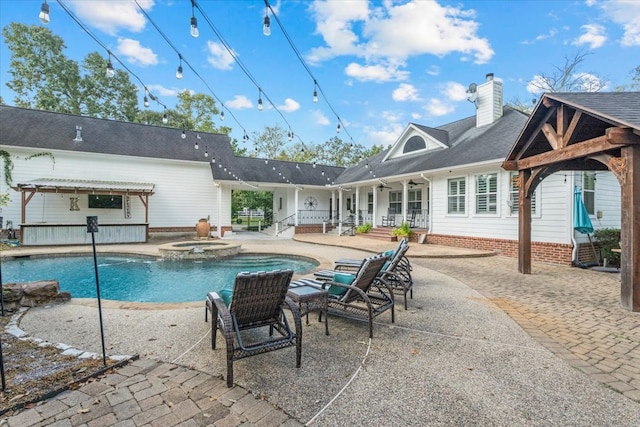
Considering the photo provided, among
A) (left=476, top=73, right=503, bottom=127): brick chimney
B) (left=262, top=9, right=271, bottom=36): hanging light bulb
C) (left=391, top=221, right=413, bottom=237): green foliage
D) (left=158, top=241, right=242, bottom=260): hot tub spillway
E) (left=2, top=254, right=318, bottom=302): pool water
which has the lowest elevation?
(left=2, top=254, right=318, bottom=302): pool water

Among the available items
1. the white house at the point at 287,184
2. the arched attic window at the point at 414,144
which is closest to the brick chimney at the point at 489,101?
the white house at the point at 287,184

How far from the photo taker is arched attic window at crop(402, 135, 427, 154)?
16.0 meters

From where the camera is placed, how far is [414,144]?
16.5 metres

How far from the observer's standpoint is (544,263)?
8.96 m

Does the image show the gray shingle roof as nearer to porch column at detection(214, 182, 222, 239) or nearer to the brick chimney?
the brick chimney

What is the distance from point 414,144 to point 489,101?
399 centimetres

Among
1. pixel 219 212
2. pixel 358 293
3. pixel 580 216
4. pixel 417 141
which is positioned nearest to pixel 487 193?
pixel 580 216

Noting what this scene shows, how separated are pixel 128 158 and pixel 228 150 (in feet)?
19.1

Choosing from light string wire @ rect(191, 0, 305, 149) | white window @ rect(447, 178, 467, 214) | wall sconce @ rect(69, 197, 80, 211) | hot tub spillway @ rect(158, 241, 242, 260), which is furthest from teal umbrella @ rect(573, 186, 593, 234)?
wall sconce @ rect(69, 197, 80, 211)

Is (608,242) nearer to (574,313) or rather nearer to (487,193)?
(487,193)

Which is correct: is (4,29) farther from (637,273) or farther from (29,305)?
(637,273)

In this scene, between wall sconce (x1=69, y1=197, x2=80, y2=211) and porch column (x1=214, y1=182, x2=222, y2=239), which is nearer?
wall sconce (x1=69, y1=197, x2=80, y2=211)

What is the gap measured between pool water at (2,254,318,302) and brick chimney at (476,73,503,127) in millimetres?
10610

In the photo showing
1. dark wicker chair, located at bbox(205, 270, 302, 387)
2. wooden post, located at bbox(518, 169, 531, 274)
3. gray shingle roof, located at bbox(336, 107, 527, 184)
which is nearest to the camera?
dark wicker chair, located at bbox(205, 270, 302, 387)
